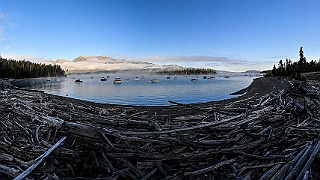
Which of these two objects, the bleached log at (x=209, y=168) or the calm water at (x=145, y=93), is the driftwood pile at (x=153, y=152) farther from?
the calm water at (x=145, y=93)

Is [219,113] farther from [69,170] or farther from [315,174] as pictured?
[69,170]

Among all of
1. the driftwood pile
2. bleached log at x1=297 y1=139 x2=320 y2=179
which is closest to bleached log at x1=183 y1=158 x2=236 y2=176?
the driftwood pile

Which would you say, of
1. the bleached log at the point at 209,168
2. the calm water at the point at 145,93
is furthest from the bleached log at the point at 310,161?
the calm water at the point at 145,93

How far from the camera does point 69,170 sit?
5.01 m

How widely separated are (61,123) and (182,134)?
3468 millimetres

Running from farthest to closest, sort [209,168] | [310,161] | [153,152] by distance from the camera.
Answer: [310,161], [153,152], [209,168]

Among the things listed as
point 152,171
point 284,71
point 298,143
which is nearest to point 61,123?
point 152,171

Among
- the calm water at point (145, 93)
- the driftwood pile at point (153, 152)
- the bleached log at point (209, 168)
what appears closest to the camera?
the bleached log at point (209, 168)

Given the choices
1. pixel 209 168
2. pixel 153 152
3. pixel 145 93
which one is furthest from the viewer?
pixel 145 93

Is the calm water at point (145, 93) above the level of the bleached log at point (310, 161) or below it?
below

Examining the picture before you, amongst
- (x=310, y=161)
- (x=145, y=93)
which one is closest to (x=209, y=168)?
(x=310, y=161)

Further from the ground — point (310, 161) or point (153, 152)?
point (153, 152)

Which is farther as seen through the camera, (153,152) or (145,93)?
(145,93)

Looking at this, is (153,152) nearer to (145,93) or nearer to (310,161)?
(310,161)
